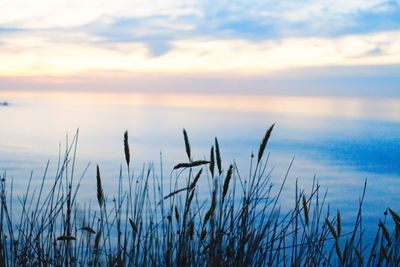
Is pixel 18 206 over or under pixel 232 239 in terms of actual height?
under

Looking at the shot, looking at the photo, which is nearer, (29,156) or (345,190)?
(345,190)

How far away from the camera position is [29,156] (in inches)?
491

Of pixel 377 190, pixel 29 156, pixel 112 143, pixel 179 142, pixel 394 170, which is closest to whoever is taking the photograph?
pixel 377 190

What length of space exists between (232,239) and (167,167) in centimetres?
892

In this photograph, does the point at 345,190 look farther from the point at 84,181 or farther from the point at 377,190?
the point at 84,181

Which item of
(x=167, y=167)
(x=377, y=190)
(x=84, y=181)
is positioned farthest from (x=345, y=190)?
(x=84, y=181)

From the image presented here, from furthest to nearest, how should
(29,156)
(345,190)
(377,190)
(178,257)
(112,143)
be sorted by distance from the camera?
(112,143) → (29,156) → (377,190) → (345,190) → (178,257)

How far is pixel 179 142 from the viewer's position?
18172 millimetres

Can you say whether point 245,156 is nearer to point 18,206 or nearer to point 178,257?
point 18,206

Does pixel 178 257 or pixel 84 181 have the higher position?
pixel 178 257

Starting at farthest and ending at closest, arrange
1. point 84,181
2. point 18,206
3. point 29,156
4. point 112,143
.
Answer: point 112,143, point 29,156, point 84,181, point 18,206

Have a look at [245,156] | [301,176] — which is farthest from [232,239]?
[245,156]

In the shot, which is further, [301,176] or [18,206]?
[301,176]

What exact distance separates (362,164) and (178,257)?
1356 centimetres
